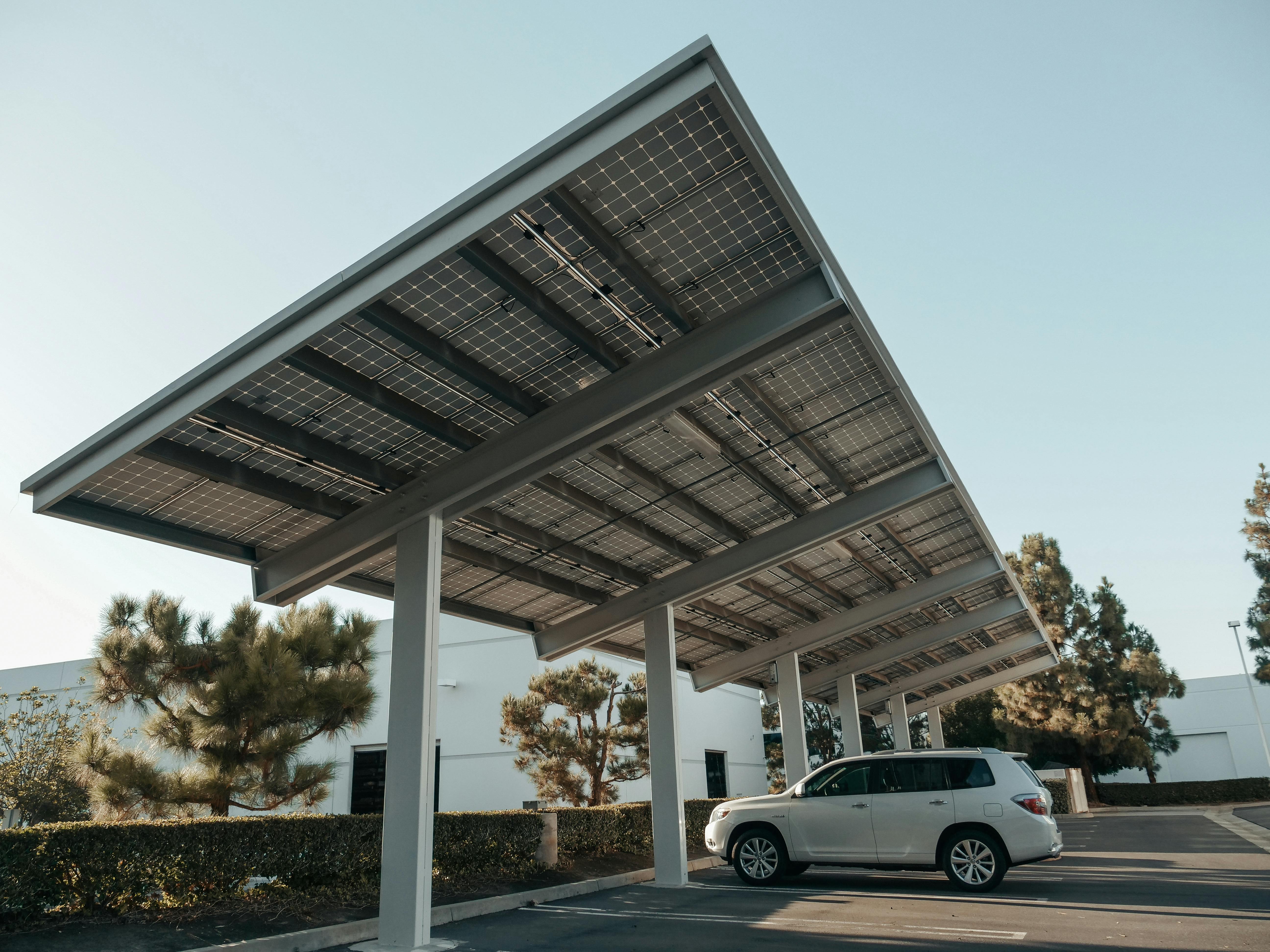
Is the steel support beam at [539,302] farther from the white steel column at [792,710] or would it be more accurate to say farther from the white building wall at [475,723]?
the white building wall at [475,723]

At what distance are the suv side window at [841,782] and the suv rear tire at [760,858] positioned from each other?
0.88 meters

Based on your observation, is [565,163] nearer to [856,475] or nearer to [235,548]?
[235,548]

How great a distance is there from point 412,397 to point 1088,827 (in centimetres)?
2543

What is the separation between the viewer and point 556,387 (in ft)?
30.6

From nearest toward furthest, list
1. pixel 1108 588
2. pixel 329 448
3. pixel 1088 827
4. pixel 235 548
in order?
pixel 329 448 < pixel 235 548 < pixel 1088 827 < pixel 1108 588

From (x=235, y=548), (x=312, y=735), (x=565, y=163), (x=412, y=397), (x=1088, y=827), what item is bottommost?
(x=1088, y=827)

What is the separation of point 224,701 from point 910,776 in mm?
9378

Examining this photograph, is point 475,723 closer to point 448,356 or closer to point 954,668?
point 954,668

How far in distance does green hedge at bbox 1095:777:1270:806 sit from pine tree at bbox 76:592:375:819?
38574 mm

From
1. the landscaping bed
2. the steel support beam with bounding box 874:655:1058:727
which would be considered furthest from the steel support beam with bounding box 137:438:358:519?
the steel support beam with bounding box 874:655:1058:727

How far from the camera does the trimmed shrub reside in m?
33.6

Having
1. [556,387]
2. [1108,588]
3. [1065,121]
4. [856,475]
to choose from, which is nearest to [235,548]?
[556,387]

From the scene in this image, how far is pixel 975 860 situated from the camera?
1130 centimetres

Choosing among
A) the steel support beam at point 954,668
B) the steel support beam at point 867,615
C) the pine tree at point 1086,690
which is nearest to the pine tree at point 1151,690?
the pine tree at point 1086,690
